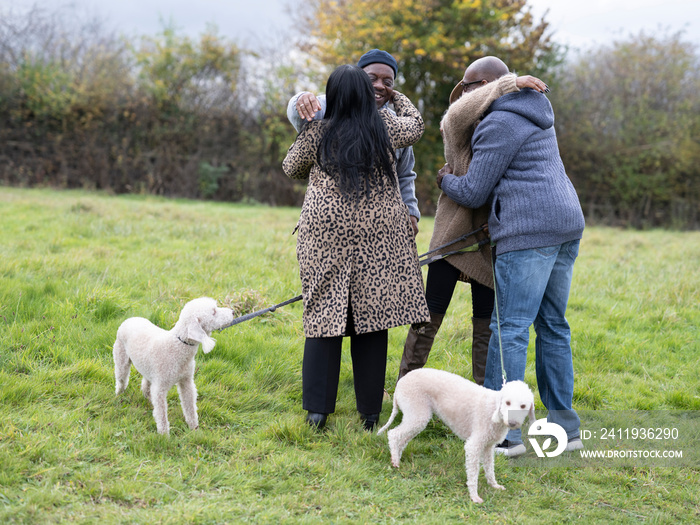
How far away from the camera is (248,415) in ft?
11.3

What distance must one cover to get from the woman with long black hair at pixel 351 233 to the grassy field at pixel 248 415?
0.53 meters

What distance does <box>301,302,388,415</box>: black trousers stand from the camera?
3.20m

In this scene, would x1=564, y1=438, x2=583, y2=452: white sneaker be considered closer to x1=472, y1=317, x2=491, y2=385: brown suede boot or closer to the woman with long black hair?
x1=472, y1=317, x2=491, y2=385: brown suede boot

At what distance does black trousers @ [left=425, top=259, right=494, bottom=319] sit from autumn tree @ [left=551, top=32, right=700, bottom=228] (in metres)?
14.2

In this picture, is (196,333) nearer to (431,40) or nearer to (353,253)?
(353,253)

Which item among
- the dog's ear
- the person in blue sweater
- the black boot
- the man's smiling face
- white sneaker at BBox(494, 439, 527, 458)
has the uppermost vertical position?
the man's smiling face

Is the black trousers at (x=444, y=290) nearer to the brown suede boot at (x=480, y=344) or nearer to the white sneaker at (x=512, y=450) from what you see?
the brown suede boot at (x=480, y=344)

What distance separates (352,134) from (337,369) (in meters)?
1.33

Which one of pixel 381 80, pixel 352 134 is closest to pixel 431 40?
pixel 381 80

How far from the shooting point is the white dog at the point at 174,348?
2.87m

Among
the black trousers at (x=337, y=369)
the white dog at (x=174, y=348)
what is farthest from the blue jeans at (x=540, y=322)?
the white dog at (x=174, y=348)

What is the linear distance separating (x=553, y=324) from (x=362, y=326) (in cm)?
111

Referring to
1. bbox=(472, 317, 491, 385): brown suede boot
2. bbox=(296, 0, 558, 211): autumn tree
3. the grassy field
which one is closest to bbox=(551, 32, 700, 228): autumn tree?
bbox=(296, 0, 558, 211): autumn tree

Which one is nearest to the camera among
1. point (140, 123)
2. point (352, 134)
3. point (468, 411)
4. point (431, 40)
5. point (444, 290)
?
Result: point (468, 411)
